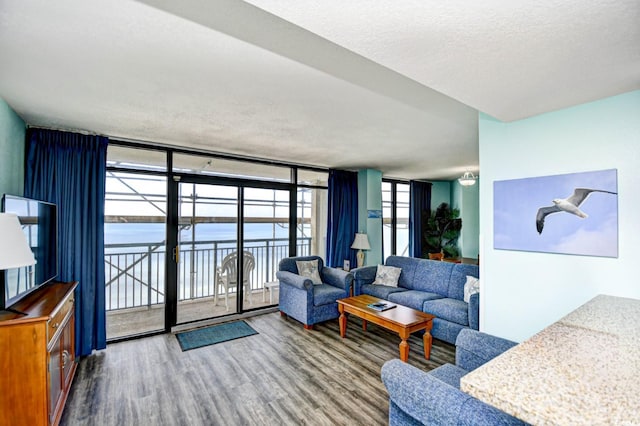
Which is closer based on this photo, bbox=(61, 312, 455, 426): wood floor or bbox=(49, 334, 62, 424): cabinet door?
bbox=(49, 334, 62, 424): cabinet door

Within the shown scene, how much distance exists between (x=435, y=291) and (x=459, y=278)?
38cm

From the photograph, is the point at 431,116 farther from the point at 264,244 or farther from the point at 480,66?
the point at 264,244

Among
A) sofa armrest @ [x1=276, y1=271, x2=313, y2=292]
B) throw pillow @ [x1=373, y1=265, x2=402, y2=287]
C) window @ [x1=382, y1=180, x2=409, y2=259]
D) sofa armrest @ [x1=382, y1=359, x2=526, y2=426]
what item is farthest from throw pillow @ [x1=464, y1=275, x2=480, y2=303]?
window @ [x1=382, y1=180, x2=409, y2=259]

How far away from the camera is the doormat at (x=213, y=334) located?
3.59 m

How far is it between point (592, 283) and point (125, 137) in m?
4.67

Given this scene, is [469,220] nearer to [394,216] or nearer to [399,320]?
[394,216]

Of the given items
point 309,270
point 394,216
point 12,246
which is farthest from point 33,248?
point 394,216

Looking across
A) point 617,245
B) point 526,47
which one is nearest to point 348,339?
point 617,245

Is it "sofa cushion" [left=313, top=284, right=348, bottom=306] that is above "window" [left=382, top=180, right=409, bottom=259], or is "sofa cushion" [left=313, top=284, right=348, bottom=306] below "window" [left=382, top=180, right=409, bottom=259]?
below

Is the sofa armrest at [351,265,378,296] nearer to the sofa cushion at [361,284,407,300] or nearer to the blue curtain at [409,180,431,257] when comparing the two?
the sofa cushion at [361,284,407,300]

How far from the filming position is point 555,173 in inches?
90.3

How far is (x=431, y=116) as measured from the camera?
3035mm

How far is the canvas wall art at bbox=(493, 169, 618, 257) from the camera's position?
2053mm

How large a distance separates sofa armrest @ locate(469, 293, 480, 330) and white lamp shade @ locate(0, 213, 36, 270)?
369cm
